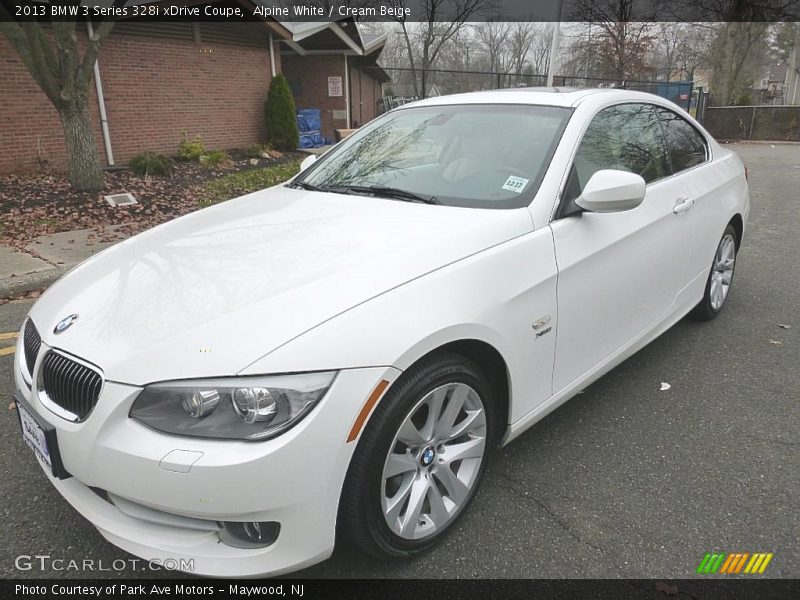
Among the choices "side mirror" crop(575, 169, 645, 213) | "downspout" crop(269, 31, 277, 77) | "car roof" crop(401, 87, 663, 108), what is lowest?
"side mirror" crop(575, 169, 645, 213)

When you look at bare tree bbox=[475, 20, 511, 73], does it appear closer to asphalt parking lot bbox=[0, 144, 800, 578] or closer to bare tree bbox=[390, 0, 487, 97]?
bare tree bbox=[390, 0, 487, 97]

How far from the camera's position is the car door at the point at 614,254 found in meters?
2.54

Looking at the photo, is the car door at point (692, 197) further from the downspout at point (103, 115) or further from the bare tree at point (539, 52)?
the bare tree at point (539, 52)

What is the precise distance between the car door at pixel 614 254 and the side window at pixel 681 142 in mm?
110

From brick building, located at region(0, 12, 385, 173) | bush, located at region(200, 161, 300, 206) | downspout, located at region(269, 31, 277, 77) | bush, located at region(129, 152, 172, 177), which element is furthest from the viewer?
downspout, located at region(269, 31, 277, 77)

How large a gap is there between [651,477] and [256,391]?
1.86 m

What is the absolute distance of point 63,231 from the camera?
23.4 feet

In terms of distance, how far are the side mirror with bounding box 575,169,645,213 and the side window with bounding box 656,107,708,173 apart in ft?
4.05

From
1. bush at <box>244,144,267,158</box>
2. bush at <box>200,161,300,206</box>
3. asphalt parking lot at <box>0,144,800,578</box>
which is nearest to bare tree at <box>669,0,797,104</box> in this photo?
bush at <box>244,144,267,158</box>

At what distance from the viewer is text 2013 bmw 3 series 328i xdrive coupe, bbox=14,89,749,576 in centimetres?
168

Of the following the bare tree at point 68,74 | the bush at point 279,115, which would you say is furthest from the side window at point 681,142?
the bush at point 279,115

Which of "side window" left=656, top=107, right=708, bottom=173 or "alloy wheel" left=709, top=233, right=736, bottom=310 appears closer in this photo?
"side window" left=656, top=107, right=708, bottom=173

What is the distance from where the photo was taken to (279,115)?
47.7ft

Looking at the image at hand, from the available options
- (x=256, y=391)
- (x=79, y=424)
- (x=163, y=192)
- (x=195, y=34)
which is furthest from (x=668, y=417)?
(x=195, y=34)
